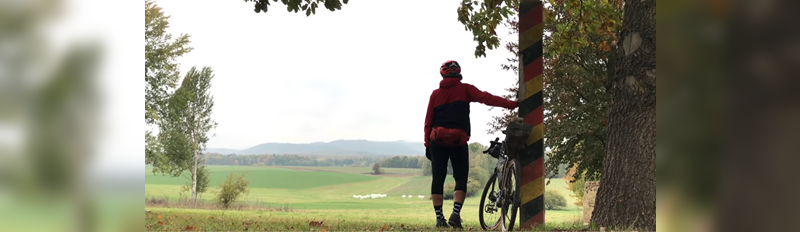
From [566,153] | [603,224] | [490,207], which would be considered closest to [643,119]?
[603,224]

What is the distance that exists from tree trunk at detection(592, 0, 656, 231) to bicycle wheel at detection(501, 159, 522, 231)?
3.58 ft

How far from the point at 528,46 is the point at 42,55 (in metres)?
6.86

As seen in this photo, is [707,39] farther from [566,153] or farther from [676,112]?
[566,153]

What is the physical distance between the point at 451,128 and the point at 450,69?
0.72 metres

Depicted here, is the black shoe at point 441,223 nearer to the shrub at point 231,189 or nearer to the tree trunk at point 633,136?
the tree trunk at point 633,136

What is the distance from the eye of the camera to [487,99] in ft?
24.2

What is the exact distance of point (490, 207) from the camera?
25.1ft

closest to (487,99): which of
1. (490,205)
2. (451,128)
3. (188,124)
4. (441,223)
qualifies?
(451,128)

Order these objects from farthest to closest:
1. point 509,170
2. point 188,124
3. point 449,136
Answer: point 188,124, point 449,136, point 509,170

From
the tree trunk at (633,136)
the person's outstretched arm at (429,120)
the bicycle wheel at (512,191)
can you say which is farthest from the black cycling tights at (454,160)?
the tree trunk at (633,136)

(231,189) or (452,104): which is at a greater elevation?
(452,104)

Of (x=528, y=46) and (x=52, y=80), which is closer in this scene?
(x=52, y=80)

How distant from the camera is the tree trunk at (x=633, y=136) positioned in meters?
7.20

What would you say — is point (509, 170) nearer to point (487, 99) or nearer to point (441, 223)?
point (487, 99)
